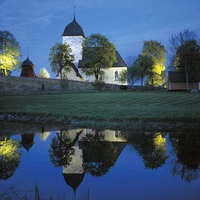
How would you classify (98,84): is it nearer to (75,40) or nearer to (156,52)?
(75,40)

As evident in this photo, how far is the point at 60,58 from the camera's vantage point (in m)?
59.8

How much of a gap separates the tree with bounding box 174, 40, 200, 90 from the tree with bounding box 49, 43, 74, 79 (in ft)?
84.8

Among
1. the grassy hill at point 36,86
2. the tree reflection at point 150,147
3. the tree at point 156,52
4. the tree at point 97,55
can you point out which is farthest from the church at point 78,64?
the tree reflection at point 150,147

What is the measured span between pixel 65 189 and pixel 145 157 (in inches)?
135

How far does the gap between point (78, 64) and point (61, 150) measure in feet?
184

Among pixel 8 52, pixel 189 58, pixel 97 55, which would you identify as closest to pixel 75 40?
pixel 97 55

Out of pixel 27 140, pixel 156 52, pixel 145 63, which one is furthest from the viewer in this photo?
pixel 156 52

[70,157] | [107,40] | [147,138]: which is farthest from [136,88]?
[70,157]

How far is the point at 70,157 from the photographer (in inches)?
312

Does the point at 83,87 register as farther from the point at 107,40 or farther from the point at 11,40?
the point at 11,40

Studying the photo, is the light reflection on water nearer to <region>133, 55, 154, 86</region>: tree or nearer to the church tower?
<region>133, 55, 154, 86</region>: tree

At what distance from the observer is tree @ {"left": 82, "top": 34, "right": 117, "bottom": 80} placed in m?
56.0

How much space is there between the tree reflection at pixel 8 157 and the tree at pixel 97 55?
1838 inches

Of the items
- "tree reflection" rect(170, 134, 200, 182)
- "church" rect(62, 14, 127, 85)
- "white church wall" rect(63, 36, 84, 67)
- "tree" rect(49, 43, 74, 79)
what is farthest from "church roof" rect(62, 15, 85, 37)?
"tree reflection" rect(170, 134, 200, 182)
